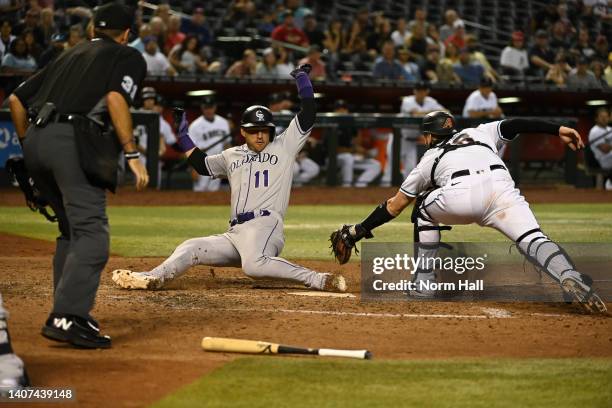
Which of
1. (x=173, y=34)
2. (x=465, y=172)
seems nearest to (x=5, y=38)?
(x=173, y=34)

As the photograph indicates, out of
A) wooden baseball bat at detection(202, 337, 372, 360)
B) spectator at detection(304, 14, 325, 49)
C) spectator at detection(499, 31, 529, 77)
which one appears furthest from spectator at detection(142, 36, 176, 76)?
wooden baseball bat at detection(202, 337, 372, 360)

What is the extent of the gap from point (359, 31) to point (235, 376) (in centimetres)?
1668

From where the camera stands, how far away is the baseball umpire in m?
5.57

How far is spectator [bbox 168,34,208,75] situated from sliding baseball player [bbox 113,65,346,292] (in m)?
11.1

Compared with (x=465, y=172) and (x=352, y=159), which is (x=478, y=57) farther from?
(x=465, y=172)

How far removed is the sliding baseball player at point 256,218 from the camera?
25.5 ft

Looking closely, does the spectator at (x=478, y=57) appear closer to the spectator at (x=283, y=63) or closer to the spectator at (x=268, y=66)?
the spectator at (x=283, y=63)

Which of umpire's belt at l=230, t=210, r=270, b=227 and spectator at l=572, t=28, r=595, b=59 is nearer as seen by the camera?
umpire's belt at l=230, t=210, r=270, b=227

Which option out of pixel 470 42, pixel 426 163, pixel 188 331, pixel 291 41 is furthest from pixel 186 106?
pixel 188 331

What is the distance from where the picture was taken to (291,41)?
67.3ft

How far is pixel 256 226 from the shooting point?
7.87 meters

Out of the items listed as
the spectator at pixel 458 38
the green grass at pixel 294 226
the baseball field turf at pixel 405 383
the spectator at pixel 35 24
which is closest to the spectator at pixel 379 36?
the spectator at pixel 458 38

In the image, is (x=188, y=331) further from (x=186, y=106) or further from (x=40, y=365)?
(x=186, y=106)

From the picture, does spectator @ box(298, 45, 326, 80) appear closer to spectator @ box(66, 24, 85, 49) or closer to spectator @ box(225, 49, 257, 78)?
spectator @ box(225, 49, 257, 78)
